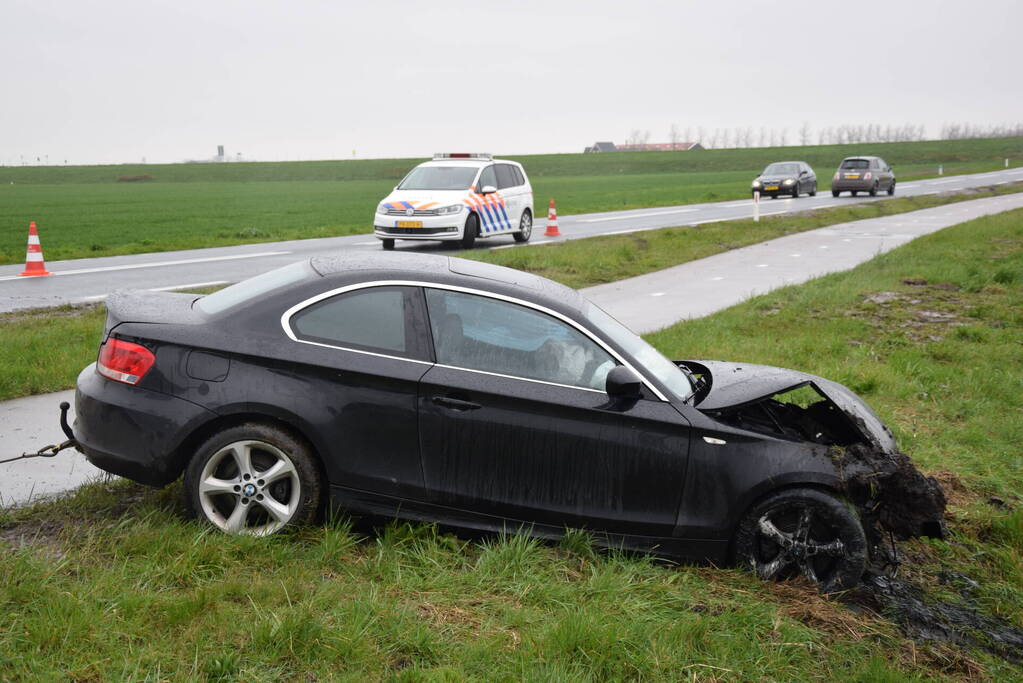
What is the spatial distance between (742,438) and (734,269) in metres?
13.1

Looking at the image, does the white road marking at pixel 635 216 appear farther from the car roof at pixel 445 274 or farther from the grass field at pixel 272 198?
the car roof at pixel 445 274

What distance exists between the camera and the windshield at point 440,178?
67.0 feet

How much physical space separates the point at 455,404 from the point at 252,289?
1.33m

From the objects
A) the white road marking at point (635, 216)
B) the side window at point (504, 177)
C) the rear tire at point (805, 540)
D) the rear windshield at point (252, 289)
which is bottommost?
the white road marking at point (635, 216)

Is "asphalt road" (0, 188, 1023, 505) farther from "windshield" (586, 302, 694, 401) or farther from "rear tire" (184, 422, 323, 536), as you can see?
"windshield" (586, 302, 694, 401)

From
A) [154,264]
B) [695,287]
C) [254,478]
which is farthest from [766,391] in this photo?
[154,264]

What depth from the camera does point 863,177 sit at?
131 ft

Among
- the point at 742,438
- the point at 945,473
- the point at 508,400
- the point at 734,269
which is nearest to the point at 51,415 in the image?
the point at 508,400

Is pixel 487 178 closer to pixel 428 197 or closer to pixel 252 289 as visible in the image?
pixel 428 197

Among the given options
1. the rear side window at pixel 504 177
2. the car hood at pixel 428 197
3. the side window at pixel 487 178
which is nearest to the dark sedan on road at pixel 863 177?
the rear side window at pixel 504 177

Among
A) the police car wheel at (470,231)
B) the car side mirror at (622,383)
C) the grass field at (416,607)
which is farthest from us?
the police car wheel at (470,231)

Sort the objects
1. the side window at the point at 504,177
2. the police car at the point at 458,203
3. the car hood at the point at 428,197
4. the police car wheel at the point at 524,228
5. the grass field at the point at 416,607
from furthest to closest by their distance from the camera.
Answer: the police car wheel at the point at 524,228 < the side window at the point at 504,177 < the car hood at the point at 428,197 < the police car at the point at 458,203 < the grass field at the point at 416,607

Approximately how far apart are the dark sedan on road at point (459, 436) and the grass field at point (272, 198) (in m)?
16.5

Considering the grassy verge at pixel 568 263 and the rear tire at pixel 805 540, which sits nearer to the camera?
the rear tire at pixel 805 540
